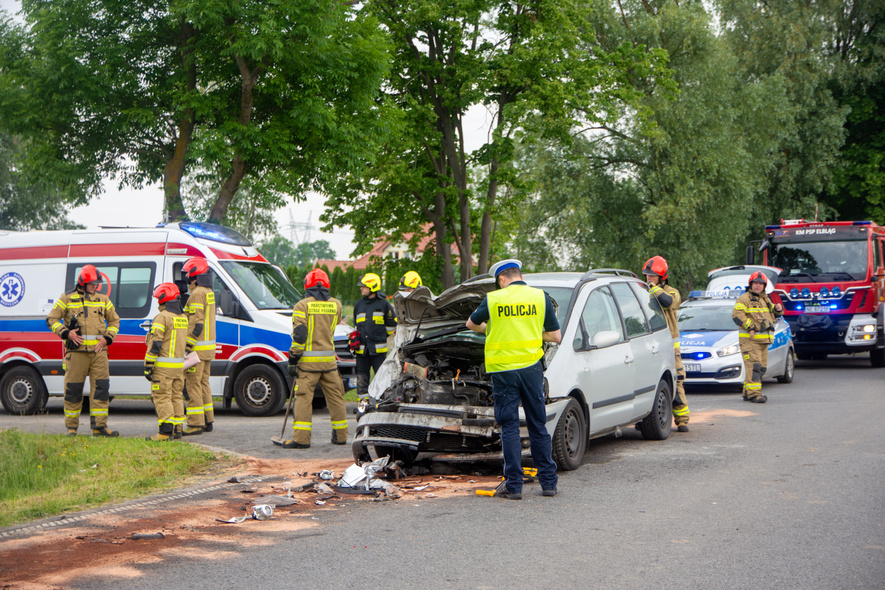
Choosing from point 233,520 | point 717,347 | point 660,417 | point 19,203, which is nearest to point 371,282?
point 660,417

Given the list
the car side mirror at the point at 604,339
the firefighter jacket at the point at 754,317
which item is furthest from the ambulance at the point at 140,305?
the firefighter jacket at the point at 754,317

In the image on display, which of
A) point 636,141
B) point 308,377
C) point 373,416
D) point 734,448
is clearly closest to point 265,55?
point 308,377

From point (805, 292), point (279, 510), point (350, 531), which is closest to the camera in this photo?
point (350, 531)

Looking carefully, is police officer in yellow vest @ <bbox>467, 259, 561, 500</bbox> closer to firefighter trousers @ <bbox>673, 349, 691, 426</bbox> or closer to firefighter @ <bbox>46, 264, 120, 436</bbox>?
firefighter trousers @ <bbox>673, 349, 691, 426</bbox>

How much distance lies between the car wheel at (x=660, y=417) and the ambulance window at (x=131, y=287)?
24.4 feet

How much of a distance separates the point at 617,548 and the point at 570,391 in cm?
239

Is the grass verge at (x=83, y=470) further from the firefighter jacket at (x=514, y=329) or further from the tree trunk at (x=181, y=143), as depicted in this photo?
the tree trunk at (x=181, y=143)

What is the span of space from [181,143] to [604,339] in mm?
10657

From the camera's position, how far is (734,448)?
8.85 meters

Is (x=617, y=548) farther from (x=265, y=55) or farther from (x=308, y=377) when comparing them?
(x=265, y=55)

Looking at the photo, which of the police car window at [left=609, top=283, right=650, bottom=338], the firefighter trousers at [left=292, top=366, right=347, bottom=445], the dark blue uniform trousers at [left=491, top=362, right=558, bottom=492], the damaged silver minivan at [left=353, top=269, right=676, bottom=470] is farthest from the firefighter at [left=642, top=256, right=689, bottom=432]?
the firefighter trousers at [left=292, top=366, right=347, bottom=445]

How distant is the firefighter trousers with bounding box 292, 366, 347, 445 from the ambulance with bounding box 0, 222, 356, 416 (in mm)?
2572

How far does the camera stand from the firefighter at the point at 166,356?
9.81 metres

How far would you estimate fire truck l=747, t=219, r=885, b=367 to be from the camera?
18578mm
